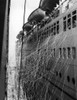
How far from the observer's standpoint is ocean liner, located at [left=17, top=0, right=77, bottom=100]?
13.3 feet

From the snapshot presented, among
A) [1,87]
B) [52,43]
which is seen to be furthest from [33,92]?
[1,87]

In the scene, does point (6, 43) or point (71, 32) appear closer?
point (6, 43)

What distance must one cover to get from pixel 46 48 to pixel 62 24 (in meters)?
1.18

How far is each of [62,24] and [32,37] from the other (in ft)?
9.03

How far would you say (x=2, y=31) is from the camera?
39.2 inches

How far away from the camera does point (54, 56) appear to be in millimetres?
5043

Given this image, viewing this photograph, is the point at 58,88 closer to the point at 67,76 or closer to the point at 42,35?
the point at 67,76

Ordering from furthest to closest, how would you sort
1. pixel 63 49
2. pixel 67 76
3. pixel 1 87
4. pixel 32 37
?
pixel 32 37
pixel 63 49
pixel 67 76
pixel 1 87

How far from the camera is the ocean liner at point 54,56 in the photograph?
406 cm

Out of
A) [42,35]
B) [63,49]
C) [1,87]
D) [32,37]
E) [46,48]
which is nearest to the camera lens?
[1,87]

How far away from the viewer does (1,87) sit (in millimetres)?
988

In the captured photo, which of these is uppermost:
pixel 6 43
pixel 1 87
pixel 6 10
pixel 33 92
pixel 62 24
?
pixel 62 24

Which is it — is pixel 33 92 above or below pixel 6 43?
below

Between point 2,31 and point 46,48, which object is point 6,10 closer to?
point 2,31
